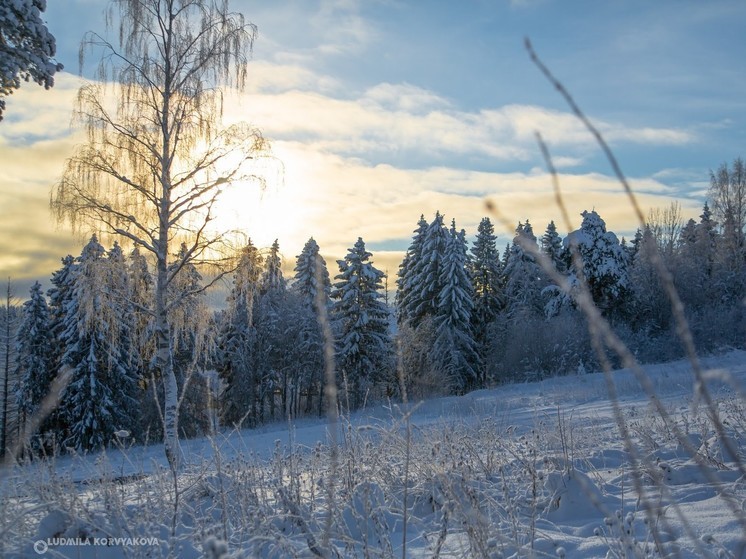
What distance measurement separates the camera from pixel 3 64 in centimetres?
711

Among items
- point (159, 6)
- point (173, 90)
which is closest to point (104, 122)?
point (173, 90)

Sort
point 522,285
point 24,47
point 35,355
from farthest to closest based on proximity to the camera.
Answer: point 522,285 < point 35,355 < point 24,47

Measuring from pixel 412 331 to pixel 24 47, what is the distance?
26760 mm

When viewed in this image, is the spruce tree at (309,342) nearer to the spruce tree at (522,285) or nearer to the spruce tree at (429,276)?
the spruce tree at (429,276)

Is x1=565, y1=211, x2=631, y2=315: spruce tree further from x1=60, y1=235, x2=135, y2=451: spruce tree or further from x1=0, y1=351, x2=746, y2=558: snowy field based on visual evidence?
x1=0, y1=351, x2=746, y2=558: snowy field

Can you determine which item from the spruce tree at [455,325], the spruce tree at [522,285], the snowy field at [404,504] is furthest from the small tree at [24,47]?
the spruce tree at [522,285]

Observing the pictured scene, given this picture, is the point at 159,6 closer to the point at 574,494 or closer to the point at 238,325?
the point at 574,494

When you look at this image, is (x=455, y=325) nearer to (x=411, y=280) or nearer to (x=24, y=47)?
(x=411, y=280)

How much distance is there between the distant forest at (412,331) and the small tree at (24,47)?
1387 cm

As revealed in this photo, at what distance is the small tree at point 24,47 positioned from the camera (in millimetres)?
7085

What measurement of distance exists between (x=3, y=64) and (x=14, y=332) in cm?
2587

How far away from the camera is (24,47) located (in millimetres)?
7422

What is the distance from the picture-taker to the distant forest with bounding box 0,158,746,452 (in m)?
25.4

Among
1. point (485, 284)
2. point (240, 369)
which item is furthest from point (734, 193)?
point (240, 369)
